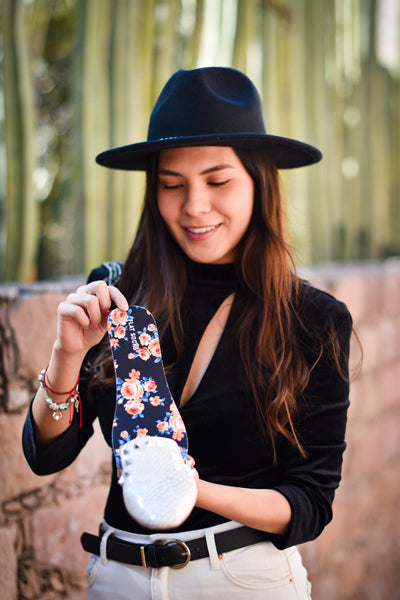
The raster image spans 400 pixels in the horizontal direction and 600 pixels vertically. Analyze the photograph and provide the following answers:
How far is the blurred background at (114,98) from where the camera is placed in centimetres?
203

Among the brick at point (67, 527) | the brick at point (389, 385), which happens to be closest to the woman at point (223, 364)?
the brick at point (67, 527)

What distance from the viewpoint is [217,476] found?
1.27 meters

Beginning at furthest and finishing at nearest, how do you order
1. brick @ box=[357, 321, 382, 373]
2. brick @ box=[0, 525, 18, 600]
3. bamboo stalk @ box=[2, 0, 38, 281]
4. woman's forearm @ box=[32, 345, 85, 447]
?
brick @ box=[357, 321, 382, 373]
bamboo stalk @ box=[2, 0, 38, 281]
brick @ box=[0, 525, 18, 600]
woman's forearm @ box=[32, 345, 85, 447]

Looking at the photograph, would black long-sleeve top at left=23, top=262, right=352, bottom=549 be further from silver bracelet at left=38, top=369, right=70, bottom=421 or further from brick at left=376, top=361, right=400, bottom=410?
brick at left=376, top=361, right=400, bottom=410

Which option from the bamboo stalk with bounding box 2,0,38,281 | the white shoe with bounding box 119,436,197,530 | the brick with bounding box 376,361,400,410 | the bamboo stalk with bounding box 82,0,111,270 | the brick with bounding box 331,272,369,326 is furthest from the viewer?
the brick with bounding box 376,361,400,410

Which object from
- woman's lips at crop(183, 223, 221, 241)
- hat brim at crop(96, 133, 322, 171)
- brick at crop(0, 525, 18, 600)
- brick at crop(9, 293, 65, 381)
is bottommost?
brick at crop(0, 525, 18, 600)

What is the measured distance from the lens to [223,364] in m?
1.31

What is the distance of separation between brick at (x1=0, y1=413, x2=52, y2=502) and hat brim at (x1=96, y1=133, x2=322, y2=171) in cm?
76

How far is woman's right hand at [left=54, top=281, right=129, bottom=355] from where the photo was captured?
3.54 ft

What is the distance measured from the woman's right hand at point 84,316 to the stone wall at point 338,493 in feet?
1.83

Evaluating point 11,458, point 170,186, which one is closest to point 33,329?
point 11,458

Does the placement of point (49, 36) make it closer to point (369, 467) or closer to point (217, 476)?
point (217, 476)

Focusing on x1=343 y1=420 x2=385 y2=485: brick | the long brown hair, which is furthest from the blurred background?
x1=343 y1=420 x2=385 y2=485: brick

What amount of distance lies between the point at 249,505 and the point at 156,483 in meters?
0.33
